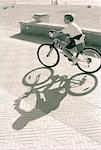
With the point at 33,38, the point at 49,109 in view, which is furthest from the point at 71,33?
the point at 33,38

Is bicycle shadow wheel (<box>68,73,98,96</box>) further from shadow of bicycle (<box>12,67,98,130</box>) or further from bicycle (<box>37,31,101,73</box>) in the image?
bicycle (<box>37,31,101,73</box>)

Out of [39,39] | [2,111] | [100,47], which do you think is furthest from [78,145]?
[39,39]

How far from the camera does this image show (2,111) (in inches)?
257

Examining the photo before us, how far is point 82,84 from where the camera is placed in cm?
775

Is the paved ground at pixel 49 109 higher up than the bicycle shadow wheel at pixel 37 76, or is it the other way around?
the paved ground at pixel 49 109

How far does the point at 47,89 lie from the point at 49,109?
3.66ft

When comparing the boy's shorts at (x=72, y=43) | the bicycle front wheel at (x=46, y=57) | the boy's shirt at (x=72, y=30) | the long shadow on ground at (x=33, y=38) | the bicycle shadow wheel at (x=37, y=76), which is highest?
the boy's shirt at (x=72, y=30)

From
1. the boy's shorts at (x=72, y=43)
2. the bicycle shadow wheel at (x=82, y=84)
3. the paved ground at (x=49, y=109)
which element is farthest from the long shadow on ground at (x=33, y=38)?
the bicycle shadow wheel at (x=82, y=84)

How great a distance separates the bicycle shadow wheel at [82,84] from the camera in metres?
7.33

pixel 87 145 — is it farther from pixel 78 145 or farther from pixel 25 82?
pixel 25 82

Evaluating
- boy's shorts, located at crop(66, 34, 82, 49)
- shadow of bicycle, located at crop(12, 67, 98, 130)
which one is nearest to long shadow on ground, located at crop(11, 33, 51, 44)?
shadow of bicycle, located at crop(12, 67, 98, 130)

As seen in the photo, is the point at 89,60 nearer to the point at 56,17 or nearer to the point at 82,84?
the point at 82,84

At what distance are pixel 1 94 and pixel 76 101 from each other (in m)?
1.92

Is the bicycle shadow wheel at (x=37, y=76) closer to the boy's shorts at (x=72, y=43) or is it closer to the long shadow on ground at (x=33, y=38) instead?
the boy's shorts at (x=72, y=43)
